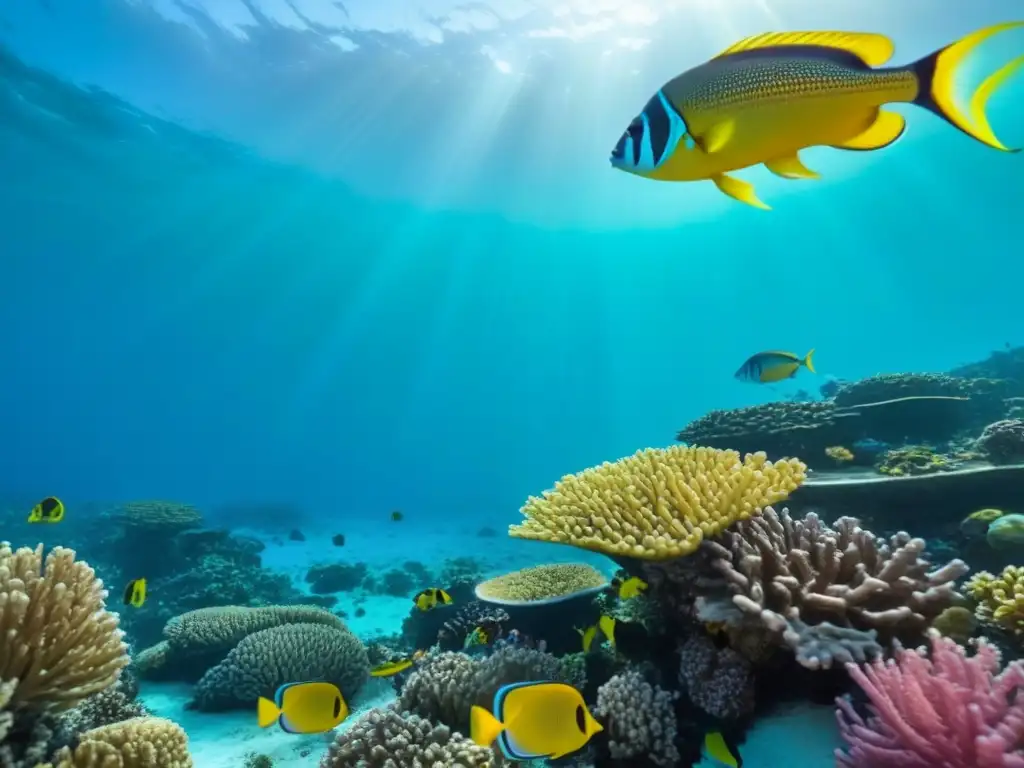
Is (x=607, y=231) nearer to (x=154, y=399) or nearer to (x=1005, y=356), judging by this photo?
(x=1005, y=356)

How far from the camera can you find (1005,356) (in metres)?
16.3

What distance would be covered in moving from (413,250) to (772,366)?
66027 mm

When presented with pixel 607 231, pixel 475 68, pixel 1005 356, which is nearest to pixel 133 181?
pixel 475 68

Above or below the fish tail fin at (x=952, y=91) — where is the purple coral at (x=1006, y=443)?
below

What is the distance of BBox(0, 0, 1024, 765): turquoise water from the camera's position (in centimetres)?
3084

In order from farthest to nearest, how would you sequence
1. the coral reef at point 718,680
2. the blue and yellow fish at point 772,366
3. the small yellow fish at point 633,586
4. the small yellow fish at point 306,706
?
1. the blue and yellow fish at point 772,366
2. the small yellow fish at point 633,586
3. the small yellow fish at point 306,706
4. the coral reef at point 718,680

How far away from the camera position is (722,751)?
10.3 ft

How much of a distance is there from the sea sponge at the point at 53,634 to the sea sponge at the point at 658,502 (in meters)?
2.50

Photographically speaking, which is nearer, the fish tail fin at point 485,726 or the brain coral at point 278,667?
the fish tail fin at point 485,726

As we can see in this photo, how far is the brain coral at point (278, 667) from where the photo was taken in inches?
285

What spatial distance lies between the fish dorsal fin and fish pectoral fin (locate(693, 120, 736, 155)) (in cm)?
27

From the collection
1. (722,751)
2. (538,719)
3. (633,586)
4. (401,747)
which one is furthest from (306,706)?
(722,751)

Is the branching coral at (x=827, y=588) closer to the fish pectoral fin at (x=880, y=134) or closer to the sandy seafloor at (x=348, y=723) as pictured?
the sandy seafloor at (x=348, y=723)

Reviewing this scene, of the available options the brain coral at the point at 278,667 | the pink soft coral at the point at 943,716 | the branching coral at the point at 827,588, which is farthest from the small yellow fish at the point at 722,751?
the brain coral at the point at 278,667
